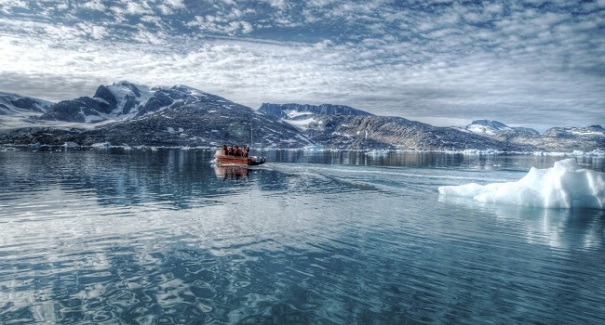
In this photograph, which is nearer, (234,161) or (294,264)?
(294,264)

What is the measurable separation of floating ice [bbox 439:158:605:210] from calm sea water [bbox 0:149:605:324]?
7.10 feet

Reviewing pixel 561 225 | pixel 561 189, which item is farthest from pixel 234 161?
pixel 561 225

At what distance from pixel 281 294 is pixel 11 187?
130 feet

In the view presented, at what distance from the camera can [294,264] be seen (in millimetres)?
15859

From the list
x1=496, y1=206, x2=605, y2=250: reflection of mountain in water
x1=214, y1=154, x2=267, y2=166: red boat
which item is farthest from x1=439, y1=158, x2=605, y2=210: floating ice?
x1=214, y1=154, x2=267, y2=166: red boat

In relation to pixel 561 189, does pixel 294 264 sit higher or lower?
lower

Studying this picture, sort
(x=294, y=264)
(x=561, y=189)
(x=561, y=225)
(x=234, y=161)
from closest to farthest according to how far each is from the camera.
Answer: (x=294, y=264) < (x=561, y=225) < (x=561, y=189) < (x=234, y=161)

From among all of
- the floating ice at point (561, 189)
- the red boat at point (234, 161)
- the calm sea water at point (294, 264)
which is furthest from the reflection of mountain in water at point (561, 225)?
the red boat at point (234, 161)

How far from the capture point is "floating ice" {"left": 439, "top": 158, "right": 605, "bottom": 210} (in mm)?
31172

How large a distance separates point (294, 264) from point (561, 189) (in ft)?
91.0

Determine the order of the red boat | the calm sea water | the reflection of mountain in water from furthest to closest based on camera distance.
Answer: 1. the red boat
2. the reflection of mountain in water
3. the calm sea water

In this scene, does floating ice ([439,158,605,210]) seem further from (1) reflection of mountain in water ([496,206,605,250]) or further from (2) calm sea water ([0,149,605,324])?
(2) calm sea water ([0,149,605,324])

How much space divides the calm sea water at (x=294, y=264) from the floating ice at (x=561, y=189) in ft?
7.10

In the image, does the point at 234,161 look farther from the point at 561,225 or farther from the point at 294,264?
the point at 294,264
